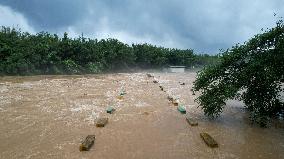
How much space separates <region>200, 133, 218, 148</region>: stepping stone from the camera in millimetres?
7639

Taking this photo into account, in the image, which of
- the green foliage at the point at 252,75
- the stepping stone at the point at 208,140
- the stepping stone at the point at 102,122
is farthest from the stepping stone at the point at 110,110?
the stepping stone at the point at 208,140

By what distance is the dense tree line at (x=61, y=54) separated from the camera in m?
24.7

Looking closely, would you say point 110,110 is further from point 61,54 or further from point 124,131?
point 61,54

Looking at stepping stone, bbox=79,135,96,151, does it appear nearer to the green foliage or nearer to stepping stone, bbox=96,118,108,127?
stepping stone, bbox=96,118,108,127

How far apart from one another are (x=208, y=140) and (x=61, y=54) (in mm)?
22120

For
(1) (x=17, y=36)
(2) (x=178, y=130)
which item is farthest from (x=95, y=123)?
(1) (x=17, y=36)

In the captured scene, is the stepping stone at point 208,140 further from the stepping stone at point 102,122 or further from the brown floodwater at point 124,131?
the stepping stone at point 102,122

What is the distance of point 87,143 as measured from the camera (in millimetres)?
7133

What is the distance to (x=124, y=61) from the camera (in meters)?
36.0

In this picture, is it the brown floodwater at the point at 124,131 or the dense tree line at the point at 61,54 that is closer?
the brown floodwater at the point at 124,131

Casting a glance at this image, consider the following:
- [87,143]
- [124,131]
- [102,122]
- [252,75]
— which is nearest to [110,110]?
[102,122]

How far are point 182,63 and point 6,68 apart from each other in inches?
1009

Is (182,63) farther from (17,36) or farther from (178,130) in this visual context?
(178,130)

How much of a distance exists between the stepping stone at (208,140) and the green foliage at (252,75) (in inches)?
54.0
